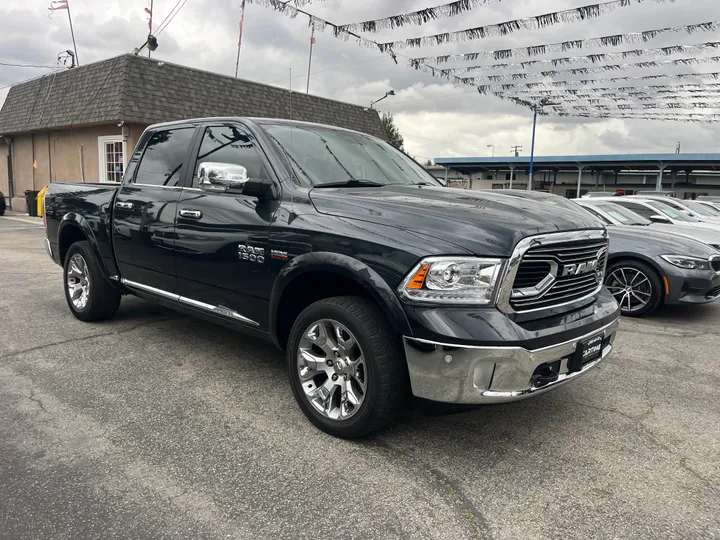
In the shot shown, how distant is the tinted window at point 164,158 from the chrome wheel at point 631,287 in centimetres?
520

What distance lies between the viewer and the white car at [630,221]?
7.74 meters

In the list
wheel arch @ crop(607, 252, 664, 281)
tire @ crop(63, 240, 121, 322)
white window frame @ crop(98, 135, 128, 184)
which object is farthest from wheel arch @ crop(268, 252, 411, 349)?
white window frame @ crop(98, 135, 128, 184)

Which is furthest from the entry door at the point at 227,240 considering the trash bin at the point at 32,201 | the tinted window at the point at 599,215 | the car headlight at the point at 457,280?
the trash bin at the point at 32,201

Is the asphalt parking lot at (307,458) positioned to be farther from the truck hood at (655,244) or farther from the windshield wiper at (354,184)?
the truck hood at (655,244)

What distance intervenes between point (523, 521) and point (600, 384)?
2.04m

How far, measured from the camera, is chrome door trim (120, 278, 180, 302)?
4.19m

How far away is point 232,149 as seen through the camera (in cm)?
388

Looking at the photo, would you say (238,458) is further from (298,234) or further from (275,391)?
(298,234)

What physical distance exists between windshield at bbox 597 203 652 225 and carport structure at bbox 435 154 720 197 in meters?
27.1

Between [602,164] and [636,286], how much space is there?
125 feet

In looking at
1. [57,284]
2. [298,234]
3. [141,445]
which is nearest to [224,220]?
[298,234]

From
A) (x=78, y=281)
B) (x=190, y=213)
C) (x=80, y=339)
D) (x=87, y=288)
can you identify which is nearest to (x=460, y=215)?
(x=190, y=213)

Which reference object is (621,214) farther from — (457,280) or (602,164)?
(602,164)

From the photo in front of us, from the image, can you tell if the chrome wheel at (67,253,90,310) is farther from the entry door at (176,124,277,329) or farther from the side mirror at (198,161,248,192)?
the side mirror at (198,161,248,192)
